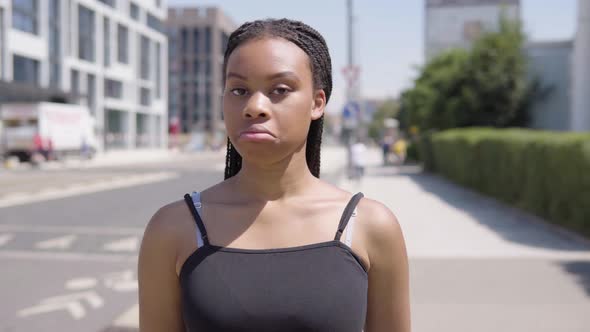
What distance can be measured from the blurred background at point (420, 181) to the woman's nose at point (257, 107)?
0.34 metres

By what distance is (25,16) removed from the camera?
43594mm

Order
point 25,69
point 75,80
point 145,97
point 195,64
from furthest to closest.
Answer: point 195,64
point 145,97
point 75,80
point 25,69

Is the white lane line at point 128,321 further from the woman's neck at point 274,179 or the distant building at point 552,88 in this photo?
the distant building at point 552,88

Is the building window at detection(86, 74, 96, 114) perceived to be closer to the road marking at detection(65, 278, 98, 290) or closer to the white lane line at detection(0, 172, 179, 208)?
the white lane line at detection(0, 172, 179, 208)

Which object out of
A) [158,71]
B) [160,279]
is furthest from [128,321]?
[158,71]

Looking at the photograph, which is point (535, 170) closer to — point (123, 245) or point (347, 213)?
point (123, 245)

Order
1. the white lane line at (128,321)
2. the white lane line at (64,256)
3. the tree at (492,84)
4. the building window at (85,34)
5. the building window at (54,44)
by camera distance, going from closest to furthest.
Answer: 1. the white lane line at (128,321)
2. the white lane line at (64,256)
3. the tree at (492,84)
4. the building window at (54,44)
5. the building window at (85,34)

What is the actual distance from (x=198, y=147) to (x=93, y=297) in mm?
68338

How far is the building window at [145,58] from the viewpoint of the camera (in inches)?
2636

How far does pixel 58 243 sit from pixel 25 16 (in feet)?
126

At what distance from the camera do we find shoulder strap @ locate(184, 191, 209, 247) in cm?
161

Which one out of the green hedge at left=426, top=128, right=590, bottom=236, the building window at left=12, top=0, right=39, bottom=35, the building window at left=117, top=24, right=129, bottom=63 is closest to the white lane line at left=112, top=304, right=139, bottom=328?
the green hedge at left=426, top=128, right=590, bottom=236

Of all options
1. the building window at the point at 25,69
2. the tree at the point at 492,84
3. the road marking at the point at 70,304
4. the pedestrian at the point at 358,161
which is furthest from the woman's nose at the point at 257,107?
the building window at the point at 25,69

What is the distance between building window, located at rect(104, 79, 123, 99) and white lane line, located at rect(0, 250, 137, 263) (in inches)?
2010
